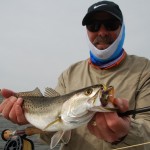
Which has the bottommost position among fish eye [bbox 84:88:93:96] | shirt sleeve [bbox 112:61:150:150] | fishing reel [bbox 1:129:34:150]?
fishing reel [bbox 1:129:34:150]

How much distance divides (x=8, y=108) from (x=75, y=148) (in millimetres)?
1195

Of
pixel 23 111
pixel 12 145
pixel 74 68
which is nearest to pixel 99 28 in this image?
pixel 74 68

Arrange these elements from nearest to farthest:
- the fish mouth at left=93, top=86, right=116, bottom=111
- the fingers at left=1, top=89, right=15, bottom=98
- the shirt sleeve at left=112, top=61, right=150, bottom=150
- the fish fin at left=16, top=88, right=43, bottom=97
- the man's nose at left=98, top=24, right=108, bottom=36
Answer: the fish mouth at left=93, top=86, right=116, bottom=111 < the shirt sleeve at left=112, top=61, right=150, bottom=150 < the fingers at left=1, top=89, right=15, bottom=98 < the fish fin at left=16, top=88, right=43, bottom=97 < the man's nose at left=98, top=24, right=108, bottom=36

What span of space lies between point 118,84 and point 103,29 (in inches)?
38.4

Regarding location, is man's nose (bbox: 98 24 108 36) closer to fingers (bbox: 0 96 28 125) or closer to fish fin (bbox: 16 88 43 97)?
fish fin (bbox: 16 88 43 97)

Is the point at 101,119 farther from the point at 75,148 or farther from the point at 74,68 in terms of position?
the point at 74,68

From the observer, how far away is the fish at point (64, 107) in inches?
131

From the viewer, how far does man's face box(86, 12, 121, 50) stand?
16.1ft

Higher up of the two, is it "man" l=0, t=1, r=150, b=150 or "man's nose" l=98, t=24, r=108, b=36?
"man's nose" l=98, t=24, r=108, b=36

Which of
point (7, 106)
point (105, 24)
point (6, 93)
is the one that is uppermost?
point (105, 24)

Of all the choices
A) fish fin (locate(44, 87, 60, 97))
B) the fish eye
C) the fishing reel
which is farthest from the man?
the fish eye

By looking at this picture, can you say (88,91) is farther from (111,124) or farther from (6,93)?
(6,93)

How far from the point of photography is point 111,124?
3240 millimetres

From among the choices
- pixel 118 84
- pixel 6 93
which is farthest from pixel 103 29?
pixel 6 93
